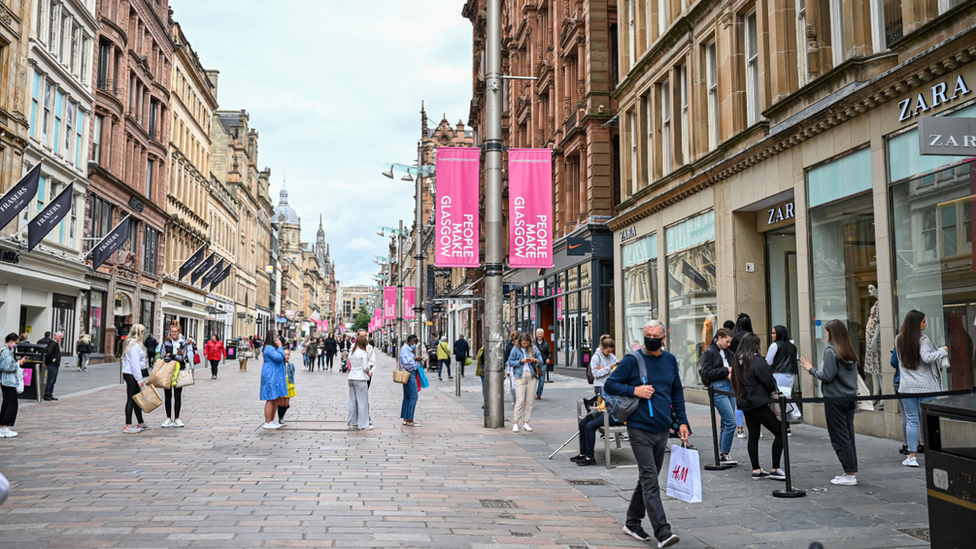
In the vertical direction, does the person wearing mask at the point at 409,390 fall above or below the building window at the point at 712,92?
below

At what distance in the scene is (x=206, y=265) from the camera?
1793 inches

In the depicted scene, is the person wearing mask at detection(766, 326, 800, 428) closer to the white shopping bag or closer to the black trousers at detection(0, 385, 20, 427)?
the white shopping bag

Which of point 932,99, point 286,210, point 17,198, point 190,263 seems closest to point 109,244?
point 17,198

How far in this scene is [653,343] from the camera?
6680mm

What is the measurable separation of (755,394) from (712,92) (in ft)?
37.7

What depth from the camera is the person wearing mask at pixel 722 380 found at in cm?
999

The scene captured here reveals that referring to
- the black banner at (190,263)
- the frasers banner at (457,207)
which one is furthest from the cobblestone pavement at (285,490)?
the black banner at (190,263)

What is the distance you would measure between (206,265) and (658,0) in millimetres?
32250

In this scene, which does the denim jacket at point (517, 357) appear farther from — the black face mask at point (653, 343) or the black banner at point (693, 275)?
the black face mask at point (653, 343)

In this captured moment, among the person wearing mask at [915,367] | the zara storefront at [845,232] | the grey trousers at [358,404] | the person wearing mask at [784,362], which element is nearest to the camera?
the person wearing mask at [915,367]

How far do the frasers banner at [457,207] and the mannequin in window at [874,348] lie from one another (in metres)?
7.21

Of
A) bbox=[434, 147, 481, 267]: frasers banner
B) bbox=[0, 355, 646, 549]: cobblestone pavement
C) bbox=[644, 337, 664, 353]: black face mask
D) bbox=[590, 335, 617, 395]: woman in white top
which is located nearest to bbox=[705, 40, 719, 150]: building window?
bbox=[434, 147, 481, 267]: frasers banner

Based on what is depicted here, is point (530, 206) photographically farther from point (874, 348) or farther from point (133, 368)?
point (133, 368)

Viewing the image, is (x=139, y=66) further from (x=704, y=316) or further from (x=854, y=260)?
(x=854, y=260)
